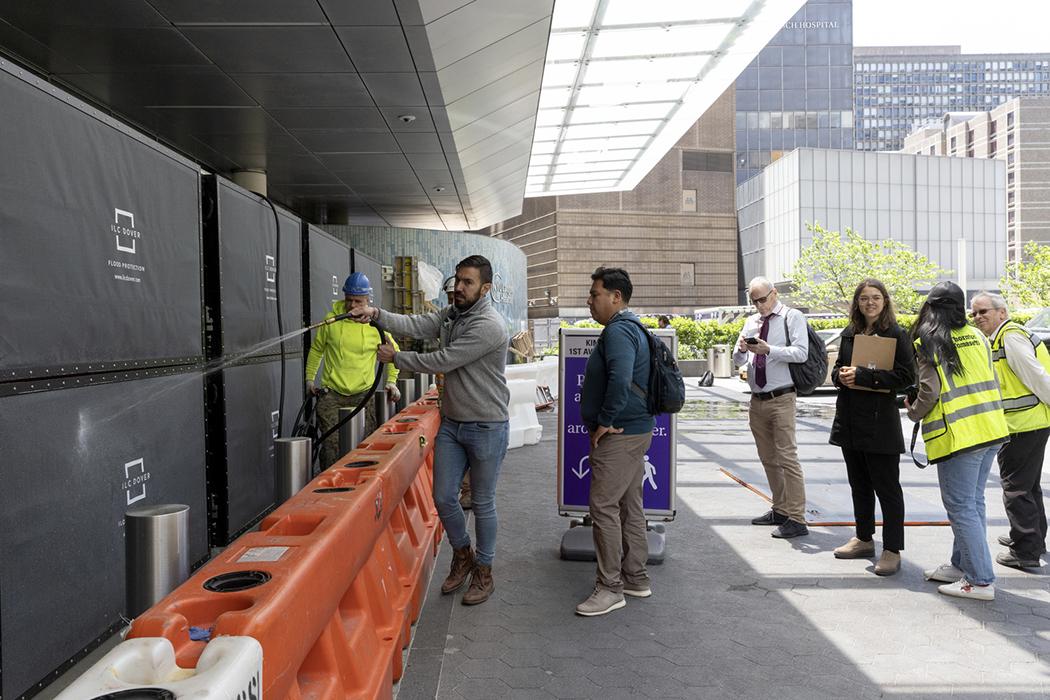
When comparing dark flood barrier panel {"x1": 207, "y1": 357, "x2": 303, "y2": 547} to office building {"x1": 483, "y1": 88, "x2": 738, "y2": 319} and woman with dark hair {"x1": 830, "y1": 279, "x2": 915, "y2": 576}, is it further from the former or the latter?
office building {"x1": 483, "y1": 88, "x2": 738, "y2": 319}

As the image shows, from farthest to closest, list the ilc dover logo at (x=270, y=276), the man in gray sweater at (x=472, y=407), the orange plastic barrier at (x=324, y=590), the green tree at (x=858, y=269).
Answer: the green tree at (x=858, y=269)
the ilc dover logo at (x=270, y=276)
the man in gray sweater at (x=472, y=407)
the orange plastic barrier at (x=324, y=590)

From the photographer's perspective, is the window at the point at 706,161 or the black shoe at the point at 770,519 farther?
the window at the point at 706,161

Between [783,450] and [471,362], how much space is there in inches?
118

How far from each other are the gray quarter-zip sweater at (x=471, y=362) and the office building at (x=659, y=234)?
69.2 m

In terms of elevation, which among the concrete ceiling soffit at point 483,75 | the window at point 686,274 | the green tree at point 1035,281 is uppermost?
the window at point 686,274

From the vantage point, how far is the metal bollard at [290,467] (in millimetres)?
3896

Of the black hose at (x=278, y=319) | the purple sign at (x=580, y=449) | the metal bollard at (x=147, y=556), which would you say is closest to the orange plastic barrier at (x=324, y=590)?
the metal bollard at (x=147, y=556)

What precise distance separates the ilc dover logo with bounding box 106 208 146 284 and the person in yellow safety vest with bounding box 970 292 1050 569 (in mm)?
5342

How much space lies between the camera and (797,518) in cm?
650

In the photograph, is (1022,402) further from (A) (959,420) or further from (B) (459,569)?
(B) (459,569)

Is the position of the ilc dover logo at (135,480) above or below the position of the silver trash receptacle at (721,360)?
above

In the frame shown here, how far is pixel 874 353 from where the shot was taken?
5.48m

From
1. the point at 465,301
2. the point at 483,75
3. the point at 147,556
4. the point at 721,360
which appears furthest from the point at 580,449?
the point at 721,360

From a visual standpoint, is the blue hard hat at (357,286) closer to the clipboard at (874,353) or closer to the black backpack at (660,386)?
the black backpack at (660,386)
